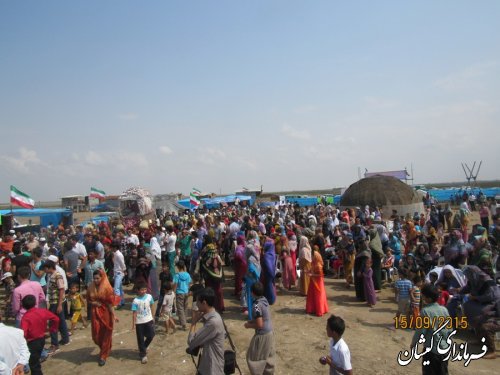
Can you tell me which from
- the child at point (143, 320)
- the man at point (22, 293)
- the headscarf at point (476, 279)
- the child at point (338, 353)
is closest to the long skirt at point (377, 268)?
the headscarf at point (476, 279)

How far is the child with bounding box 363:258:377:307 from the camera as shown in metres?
7.94

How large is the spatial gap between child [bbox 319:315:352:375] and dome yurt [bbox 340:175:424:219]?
822 inches

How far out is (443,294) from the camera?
6.80m

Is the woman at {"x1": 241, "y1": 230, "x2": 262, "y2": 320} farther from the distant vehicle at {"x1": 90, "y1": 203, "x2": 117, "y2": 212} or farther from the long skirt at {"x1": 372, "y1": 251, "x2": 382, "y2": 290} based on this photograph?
the distant vehicle at {"x1": 90, "y1": 203, "x2": 117, "y2": 212}

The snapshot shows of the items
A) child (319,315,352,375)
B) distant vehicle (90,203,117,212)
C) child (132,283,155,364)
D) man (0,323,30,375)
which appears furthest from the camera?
distant vehicle (90,203,117,212)

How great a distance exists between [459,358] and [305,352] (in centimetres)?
247

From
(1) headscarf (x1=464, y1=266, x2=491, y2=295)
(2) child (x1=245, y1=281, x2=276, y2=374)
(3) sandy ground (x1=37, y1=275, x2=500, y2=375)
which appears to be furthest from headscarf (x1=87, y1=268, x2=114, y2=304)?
(1) headscarf (x1=464, y1=266, x2=491, y2=295)

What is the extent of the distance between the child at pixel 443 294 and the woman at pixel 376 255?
1830 millimetres

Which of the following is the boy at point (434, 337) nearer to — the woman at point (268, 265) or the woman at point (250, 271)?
the woman at point (250, 271)

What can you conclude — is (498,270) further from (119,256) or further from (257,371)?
(119,256)

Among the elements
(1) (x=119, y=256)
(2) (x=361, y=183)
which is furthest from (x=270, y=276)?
(2) (x=361, y=183)

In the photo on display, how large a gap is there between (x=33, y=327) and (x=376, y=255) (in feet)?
24.5

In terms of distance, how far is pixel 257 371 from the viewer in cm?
401

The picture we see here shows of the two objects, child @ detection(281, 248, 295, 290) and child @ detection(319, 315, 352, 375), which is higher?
child @ detection(319, 315, 352, 375)
